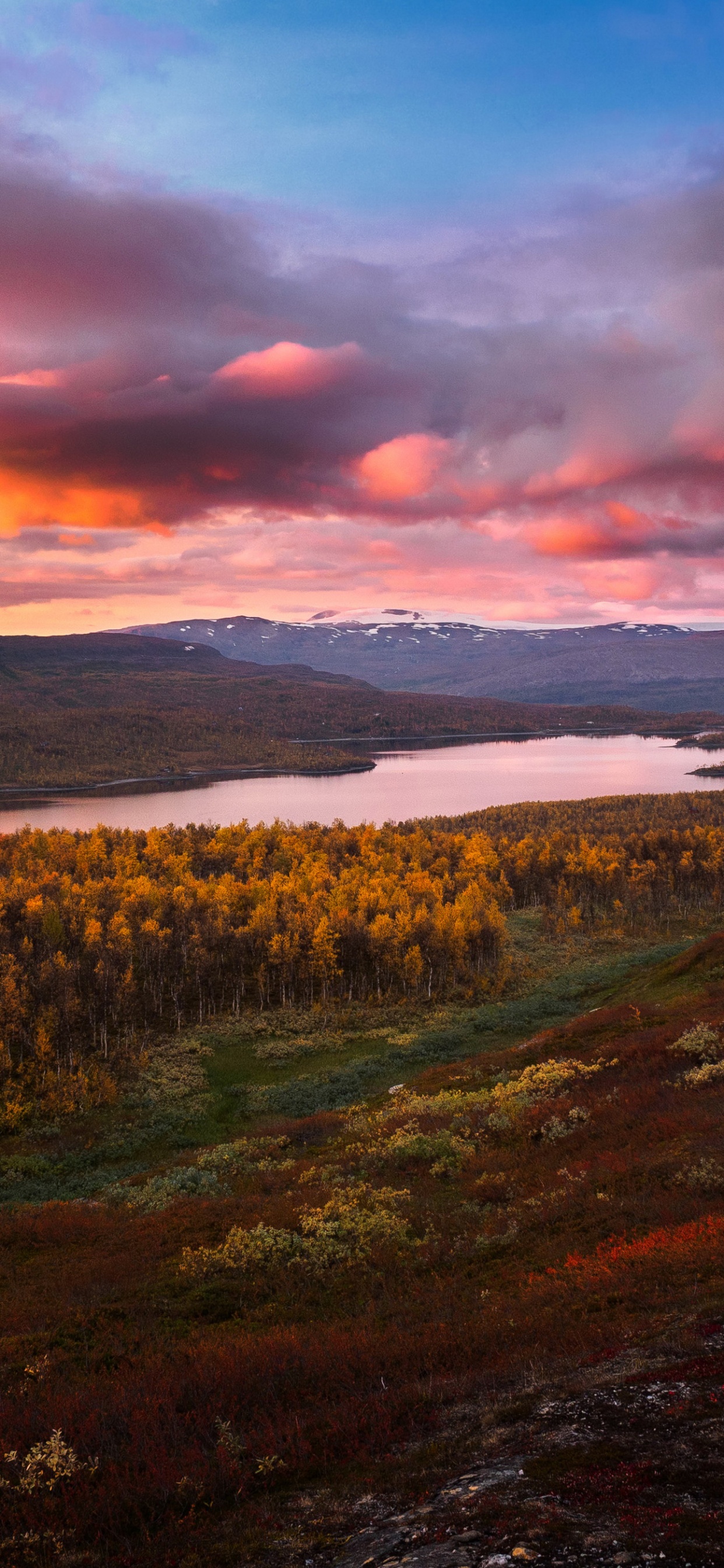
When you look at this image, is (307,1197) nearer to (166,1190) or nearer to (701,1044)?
(166,1190)

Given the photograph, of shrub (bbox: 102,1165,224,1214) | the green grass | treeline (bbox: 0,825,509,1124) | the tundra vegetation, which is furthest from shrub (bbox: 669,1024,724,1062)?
treeline (bbox: 0,825,509,1124)

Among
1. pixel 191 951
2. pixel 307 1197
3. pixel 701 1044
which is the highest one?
pixel 701 1044

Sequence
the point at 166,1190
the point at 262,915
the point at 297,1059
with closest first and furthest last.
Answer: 1. the point at 166,1190
2. the point at 297,1059
3. the point at 262,915

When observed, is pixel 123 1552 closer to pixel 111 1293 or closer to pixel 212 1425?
pixel 212 1425

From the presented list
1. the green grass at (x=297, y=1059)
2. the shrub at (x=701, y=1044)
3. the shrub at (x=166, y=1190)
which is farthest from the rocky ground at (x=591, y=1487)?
the green grass at (x=297, y=1059)

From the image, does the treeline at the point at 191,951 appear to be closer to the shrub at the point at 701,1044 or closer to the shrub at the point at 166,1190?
the shrub at the point at 166,1190

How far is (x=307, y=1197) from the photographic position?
24.7 metres

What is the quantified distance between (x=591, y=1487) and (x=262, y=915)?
61.4m

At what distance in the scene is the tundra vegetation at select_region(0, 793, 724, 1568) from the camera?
10539 millimetres

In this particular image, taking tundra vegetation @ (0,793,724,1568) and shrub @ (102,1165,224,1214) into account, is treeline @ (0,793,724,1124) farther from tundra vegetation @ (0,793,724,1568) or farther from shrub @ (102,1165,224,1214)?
shrub @ (102,1165,224,1214)

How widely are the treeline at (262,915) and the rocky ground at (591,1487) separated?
4116 centimetres

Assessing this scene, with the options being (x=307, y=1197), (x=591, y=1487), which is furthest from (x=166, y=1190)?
(x=591, y=1487)

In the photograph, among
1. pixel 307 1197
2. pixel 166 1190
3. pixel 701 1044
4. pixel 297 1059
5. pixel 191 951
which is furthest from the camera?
pixel 191 951

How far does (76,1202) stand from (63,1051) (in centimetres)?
2695
